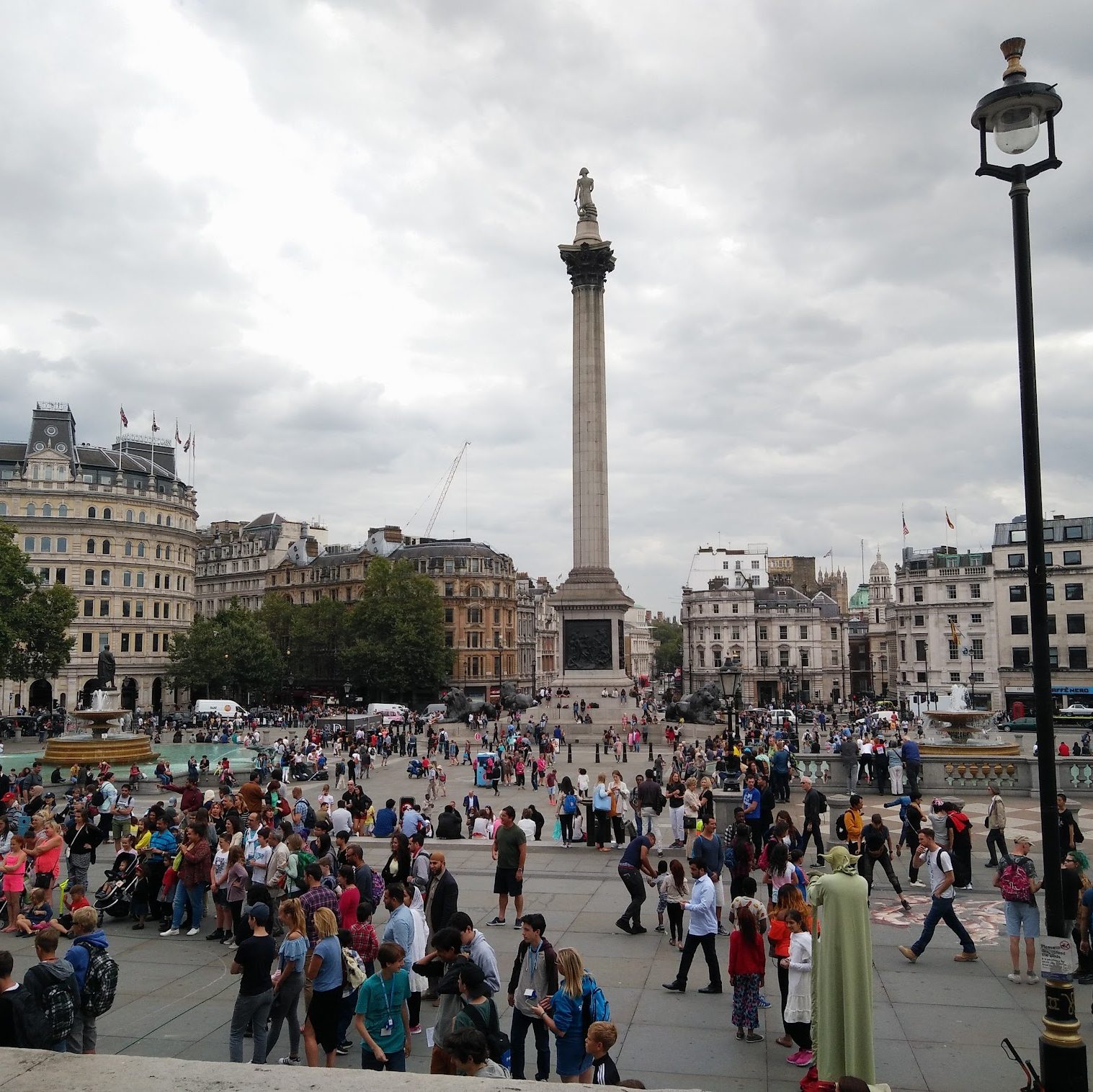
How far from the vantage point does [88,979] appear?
786 centimetres

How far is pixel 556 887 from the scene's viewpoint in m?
16.2

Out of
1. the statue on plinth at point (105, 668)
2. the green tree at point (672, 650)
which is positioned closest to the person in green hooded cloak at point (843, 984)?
the statue on plinth at point (105, 668)

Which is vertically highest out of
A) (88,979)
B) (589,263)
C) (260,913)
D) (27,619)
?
(589,263)

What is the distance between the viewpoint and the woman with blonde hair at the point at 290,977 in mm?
8648

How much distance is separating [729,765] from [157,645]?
216 feet

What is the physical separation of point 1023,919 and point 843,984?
433 cm

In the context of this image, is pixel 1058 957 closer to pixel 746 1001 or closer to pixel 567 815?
pixel 746 1001

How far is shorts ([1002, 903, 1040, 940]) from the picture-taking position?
10.7 m

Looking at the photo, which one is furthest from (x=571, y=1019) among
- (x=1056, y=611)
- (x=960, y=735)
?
(x=1056, y=611)

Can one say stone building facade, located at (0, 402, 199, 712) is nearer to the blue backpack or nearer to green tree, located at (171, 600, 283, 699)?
green tree, located at (171, 600, 283, 699)

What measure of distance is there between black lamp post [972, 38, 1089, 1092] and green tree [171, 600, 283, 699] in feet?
243

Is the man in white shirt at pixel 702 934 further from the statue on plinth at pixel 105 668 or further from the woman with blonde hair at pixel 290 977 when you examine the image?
the statue on plinth at pixel 105 668

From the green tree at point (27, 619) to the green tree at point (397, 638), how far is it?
25.3 m

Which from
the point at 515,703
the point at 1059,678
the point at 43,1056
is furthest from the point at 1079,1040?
the point at 1059,678
